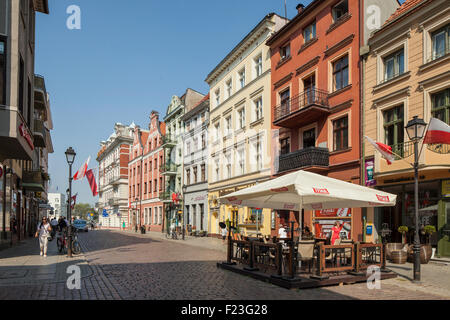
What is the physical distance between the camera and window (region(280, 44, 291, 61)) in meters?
24.9

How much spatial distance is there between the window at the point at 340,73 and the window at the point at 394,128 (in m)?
3.50

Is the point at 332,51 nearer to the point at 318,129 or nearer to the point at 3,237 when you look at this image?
the point at 318,129

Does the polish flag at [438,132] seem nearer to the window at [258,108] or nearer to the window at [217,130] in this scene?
the window at [258,108]

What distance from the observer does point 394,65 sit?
16.8 m

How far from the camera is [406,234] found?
15.6 meters

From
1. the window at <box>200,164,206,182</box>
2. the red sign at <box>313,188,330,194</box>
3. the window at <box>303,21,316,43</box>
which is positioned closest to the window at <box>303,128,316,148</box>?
the window at <box>303,21,316,43</box>

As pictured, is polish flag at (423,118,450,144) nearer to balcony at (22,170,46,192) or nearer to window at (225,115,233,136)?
window at (225,115,233,136)

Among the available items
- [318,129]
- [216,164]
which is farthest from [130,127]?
[318,129]

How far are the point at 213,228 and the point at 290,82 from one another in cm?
1543

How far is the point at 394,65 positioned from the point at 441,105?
3207 millimetres

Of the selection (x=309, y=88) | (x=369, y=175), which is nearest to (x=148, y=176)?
(x=309, y=88)

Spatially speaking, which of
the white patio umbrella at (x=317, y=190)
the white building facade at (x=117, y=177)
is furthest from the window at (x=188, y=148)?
the white patio umbrella at (x=317, y=190)

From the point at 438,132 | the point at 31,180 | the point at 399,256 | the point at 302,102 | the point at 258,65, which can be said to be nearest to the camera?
the point at 438,132

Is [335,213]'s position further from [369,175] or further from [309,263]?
[309,263]
